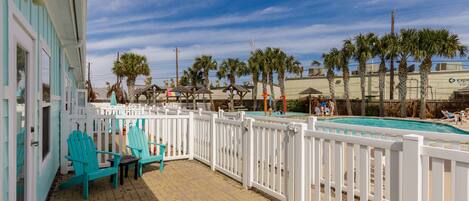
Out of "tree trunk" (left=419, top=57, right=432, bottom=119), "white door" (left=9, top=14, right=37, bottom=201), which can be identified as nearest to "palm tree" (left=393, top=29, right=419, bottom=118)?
"tree trunk" (left=419, top=57, right=432, bottom=119)

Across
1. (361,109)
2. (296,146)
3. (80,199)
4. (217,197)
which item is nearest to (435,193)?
(296,146)

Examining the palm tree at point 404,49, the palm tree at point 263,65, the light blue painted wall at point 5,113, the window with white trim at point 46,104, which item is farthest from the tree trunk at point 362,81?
the light blue painted wall at point 5,113

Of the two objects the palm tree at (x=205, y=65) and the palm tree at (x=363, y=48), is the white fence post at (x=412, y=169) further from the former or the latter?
the palm tree at (x=205, y=65)

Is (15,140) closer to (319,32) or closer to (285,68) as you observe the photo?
(285,68)

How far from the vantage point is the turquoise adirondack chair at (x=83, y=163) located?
4.61 meters

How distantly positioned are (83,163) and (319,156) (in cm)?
322

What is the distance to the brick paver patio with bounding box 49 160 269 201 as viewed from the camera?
15.2ft

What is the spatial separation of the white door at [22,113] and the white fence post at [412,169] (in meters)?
2.88

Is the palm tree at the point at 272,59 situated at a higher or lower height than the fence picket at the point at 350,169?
higher

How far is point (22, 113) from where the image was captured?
296 cm

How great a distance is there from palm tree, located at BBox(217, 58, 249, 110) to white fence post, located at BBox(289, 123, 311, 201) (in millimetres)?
32911

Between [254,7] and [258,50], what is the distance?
429cm

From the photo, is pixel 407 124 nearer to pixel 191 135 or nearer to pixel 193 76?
pixel 191 135

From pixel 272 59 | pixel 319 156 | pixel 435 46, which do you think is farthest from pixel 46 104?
pixel 272 59
